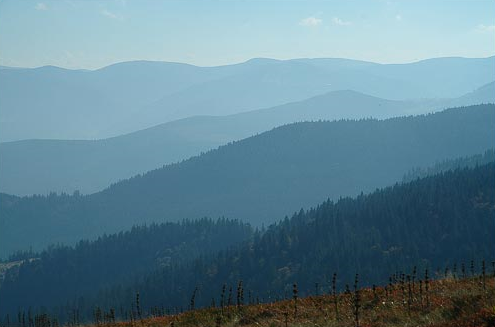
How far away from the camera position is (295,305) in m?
23.0

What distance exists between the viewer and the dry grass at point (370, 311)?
20.1 m

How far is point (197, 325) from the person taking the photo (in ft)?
74.1

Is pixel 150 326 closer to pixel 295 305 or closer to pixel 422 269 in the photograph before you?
pixel 295 305

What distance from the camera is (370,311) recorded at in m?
21.8

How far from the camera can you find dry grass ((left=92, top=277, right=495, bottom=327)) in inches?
790

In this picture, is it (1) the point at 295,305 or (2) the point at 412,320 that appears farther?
(1) the point at 295,305

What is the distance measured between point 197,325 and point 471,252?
599ft

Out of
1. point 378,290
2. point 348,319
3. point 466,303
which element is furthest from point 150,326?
point 466,303

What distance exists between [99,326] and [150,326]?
3.08 metres

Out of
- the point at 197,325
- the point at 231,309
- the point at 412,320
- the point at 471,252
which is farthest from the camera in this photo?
the point at 471,252

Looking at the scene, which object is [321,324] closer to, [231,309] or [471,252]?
[231,309]

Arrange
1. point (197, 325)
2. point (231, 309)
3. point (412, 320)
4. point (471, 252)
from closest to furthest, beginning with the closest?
point (412, 320) < point (197, 325) < point (231, 309) < point (471, 252)

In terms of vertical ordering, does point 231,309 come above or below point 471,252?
above

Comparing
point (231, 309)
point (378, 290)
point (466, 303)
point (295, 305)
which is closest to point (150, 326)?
point (231, 309)
